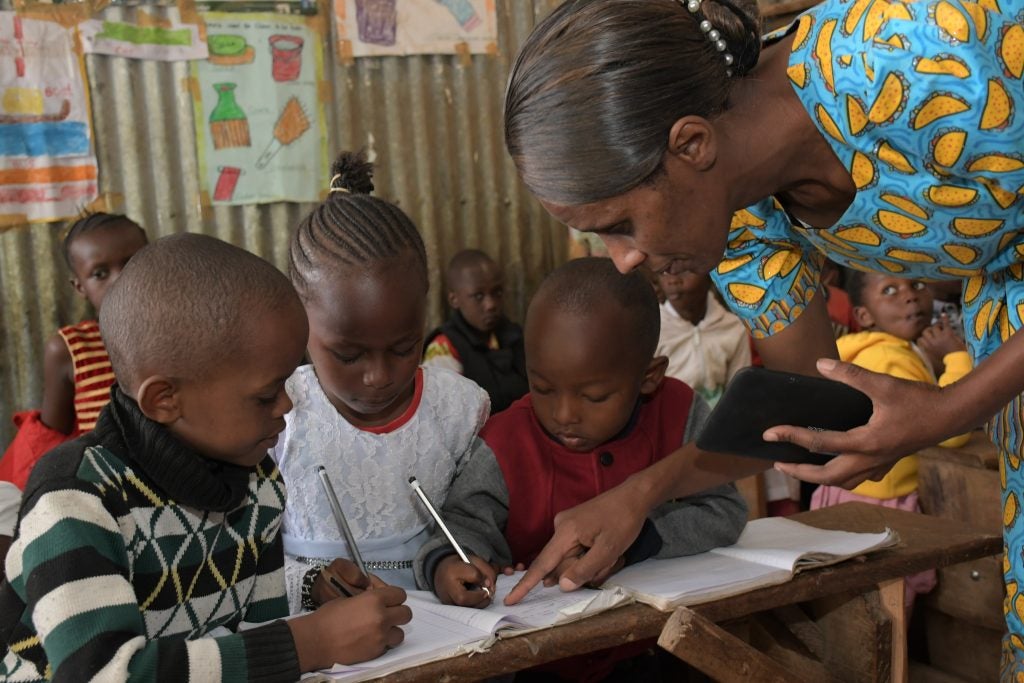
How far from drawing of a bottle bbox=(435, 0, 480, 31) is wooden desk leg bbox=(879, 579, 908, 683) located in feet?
11.0

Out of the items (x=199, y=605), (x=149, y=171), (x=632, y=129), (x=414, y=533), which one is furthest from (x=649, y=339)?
(x=149, y=171)

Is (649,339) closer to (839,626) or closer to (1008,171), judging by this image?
(839,626)

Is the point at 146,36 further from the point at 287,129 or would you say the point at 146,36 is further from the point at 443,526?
the point at 443,526

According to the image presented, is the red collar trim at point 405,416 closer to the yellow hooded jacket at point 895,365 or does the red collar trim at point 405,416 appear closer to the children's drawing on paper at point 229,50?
the yellow hooded jacket at point 895,365

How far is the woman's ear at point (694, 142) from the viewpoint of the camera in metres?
1.39

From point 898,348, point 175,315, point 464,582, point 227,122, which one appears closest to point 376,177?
point 227,122

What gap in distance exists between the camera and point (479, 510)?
200cm

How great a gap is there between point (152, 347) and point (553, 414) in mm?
841

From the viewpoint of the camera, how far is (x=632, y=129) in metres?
1.37

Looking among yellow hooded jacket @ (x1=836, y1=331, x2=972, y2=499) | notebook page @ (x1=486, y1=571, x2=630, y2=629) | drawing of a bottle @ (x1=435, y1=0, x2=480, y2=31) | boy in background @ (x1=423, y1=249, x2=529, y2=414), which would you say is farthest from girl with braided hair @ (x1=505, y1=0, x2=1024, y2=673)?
drawing of a bottle @ (x1=435, y1=0, x2=480, y2=31)

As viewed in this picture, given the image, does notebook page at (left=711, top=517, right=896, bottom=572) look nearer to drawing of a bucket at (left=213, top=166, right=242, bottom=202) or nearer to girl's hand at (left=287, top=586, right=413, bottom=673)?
girl's hand at (left=287, top=586, right=413, bottom=673)

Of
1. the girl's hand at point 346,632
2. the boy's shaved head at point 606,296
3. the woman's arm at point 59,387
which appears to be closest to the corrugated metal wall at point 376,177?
the woman's arm at point 59,387

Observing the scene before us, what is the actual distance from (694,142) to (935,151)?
0.99ft

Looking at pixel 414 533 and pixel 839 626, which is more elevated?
pixel 414 533
